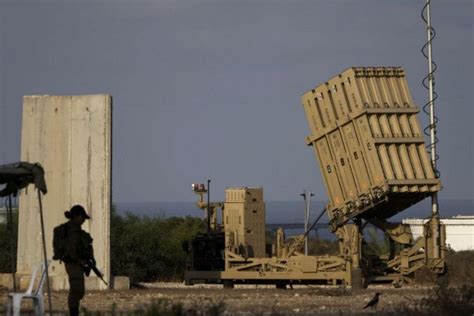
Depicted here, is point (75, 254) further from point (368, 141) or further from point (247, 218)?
point (247, 218)

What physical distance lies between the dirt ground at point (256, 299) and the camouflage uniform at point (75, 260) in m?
2.10

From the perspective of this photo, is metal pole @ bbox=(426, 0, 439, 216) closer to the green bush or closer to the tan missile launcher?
the tan missile launcher

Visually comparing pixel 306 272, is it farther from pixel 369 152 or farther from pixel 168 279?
pixel 168 279

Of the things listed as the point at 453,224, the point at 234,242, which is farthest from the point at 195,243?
the point at 453,224

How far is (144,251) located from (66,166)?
859 cm

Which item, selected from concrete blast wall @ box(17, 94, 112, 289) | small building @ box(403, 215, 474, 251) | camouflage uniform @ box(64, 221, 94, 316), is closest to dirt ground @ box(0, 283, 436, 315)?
concrete blast wall @ box(17, 94, 112, 289)

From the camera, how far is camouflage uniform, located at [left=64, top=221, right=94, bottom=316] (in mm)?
18000

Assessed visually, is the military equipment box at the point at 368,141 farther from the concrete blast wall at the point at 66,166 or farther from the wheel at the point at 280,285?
the concrete blast wall at the point at 66,166

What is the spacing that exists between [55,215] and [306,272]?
6049 millimetres

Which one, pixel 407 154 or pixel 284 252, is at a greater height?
pixel 407 154

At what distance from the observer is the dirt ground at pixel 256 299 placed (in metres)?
21.7

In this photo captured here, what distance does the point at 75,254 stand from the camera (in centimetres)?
1805

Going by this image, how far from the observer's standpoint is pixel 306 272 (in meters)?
30.3

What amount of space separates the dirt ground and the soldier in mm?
2104
